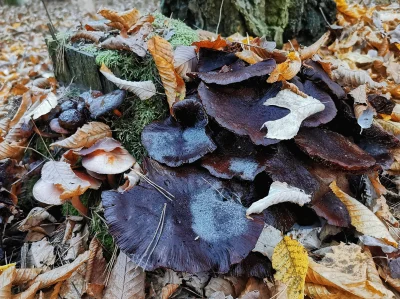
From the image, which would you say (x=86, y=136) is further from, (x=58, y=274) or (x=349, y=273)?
(x=349, y=273)

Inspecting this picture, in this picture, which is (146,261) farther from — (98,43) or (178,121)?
(98,43)

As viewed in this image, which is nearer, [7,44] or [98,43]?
[98,43]

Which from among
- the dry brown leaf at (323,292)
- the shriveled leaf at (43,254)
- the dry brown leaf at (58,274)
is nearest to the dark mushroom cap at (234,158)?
the dry brown leaf at (323,292)

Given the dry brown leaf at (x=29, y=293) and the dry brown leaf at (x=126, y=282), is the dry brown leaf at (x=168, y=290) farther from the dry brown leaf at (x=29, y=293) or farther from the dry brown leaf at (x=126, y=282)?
the dry brown leaf at (x=29, y=293)

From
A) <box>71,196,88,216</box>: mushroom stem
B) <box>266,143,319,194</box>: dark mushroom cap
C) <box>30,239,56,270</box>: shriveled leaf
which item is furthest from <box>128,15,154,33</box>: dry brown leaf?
<box>30,239,56,270</box>: shriveled leaf

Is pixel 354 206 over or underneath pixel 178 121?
underneath

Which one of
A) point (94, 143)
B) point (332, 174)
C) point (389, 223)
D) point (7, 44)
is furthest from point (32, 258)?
point (7, 44)
